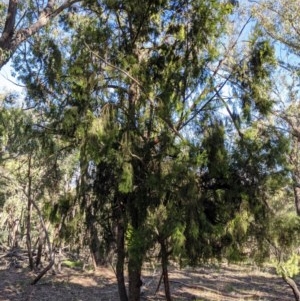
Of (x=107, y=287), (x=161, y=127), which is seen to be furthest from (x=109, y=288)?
(x=161, y=127)

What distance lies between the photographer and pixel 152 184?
590cm

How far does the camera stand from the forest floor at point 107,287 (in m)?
12.5

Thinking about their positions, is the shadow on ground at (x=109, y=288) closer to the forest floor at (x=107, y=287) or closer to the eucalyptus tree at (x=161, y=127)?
the forest floor at (x=107, y=287)

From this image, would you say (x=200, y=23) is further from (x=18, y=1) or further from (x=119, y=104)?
(x=18, y=1)

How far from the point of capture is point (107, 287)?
553 inches

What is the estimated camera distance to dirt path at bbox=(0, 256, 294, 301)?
1250 cm

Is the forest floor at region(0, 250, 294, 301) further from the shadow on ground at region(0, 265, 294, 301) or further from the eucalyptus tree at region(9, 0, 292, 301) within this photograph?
the eucalyptus tree at region(9, 0, 292, 301)

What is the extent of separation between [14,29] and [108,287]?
928cm

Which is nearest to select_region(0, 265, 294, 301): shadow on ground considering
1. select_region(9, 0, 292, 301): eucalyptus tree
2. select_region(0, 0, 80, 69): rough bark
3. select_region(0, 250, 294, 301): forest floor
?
select_region(0, 250, 294, 301): forest floor

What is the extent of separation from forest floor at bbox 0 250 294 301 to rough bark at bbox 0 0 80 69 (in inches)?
243

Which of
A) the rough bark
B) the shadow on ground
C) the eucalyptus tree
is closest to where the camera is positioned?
the eucalyptus tree

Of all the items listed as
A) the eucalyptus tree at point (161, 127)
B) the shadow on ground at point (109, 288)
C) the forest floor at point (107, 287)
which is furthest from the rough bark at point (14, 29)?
the shadow on ground at point (109, 288)

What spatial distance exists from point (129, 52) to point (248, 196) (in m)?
3.01

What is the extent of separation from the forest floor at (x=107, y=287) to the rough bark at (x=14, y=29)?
617cm
